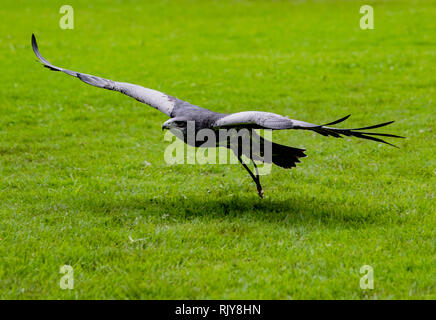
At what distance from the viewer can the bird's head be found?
640cm

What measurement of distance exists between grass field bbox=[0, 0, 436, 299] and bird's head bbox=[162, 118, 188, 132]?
110cm

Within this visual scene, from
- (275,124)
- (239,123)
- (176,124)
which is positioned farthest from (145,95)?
(275,124)

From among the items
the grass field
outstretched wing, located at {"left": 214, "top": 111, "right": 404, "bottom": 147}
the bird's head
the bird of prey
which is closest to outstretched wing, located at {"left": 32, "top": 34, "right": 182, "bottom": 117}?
the bird of prey

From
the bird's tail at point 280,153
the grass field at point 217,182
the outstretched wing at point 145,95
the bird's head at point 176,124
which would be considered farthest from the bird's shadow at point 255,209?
the outstretched wing at point 145,95

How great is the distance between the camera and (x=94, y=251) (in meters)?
5.49

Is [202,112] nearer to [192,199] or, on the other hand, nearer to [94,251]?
[192,199]

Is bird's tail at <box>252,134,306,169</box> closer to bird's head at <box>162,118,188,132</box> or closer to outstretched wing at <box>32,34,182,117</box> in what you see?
bird's head at <box>162,118,188,132</box>

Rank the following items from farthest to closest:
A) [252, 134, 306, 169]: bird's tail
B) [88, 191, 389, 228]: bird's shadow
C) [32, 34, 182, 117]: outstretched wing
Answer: [32, 34, 182, 117]: outstretched wing < [252, 134, 306, 169]: bird's tail < [88, 191, 389, 228]: bird's shadow

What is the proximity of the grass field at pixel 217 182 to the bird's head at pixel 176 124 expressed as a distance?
3.62ft

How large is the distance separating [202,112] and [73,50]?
1249 cm

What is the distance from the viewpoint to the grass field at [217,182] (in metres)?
4.99

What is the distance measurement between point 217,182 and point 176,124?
1.75 metres

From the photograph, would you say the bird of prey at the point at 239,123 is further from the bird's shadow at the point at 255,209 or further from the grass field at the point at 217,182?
the grass field at the point at 217,182
